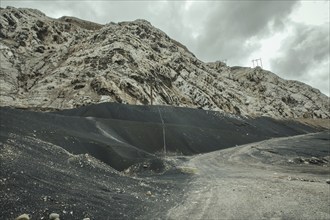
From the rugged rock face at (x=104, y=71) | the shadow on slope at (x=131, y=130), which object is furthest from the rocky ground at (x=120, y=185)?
the rugged rock face at (x=104, y=71)

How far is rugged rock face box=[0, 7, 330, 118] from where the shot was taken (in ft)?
141

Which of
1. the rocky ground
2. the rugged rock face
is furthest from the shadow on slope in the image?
the rugged rock face

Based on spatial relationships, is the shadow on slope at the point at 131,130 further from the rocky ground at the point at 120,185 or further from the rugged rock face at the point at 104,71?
the rugged rock face at the point at 104,71

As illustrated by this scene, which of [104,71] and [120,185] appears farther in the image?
[104,71]

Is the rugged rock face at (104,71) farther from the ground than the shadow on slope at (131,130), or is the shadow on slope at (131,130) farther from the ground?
the rugged rock face at (104,71)

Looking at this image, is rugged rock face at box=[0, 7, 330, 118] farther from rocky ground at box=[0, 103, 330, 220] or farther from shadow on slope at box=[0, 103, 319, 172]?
rocky ground at box=[0, 103, 330, 220]

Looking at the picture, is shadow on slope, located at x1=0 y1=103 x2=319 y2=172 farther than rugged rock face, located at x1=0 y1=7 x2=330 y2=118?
No

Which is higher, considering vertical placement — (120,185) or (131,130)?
(131,130)

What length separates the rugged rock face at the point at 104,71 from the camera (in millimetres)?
43125

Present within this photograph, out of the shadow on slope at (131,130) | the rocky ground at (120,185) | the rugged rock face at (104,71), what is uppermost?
the rugged rock face at (104,71)

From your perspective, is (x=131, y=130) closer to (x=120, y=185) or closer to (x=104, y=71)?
(x=120, y=185)

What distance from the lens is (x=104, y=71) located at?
46.2 metres

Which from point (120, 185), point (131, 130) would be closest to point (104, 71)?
point (131, 130)

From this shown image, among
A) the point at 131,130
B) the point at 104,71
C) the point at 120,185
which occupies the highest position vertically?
the point at 104,71
